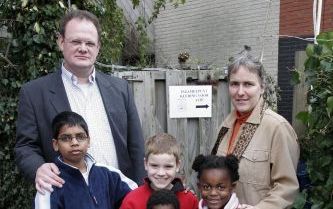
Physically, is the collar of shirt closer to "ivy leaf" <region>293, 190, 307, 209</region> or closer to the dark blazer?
the dark blazer

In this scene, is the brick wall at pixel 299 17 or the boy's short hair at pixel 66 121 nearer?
the boy's short hair at pixel 66 121

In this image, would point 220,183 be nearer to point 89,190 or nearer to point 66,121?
point 89,190

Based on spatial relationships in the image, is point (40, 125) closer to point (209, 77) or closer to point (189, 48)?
point (209, 77)

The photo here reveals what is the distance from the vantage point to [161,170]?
2.82m

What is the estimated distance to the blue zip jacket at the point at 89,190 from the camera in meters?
2.72

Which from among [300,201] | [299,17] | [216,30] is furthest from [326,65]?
[216,30]

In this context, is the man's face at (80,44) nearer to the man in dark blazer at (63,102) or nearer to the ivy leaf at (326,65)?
the man in dark blazer at (63,102)

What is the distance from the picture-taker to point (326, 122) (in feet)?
7.83

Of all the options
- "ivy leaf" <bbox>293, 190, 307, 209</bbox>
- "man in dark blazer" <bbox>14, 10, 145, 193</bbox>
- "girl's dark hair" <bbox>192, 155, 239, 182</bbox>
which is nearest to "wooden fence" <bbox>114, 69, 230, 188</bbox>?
"man in dark blazer" <bbox>14, 10, 145, 193</bbox>

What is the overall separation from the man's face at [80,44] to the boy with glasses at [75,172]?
351 mm

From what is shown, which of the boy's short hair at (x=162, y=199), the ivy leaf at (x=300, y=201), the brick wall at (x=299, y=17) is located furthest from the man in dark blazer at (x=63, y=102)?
the brick wall at (x=299, y=17)

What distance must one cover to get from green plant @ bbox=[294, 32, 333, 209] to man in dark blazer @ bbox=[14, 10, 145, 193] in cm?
131

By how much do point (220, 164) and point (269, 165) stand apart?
0.27 meters

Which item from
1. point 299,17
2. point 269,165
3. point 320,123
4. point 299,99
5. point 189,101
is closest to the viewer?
point 320,123
